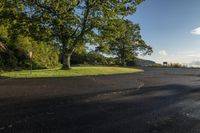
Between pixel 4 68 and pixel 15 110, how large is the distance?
16.2 m

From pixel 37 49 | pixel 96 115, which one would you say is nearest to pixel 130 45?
pixel 37 49

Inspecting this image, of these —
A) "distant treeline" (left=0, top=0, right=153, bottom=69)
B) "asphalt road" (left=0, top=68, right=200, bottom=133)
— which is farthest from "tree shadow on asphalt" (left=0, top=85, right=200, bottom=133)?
"distant treeline" (left=0, top=0, right=153, bottom=69)

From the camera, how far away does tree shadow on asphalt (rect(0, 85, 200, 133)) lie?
5098 millimetres

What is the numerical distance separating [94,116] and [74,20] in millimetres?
17864

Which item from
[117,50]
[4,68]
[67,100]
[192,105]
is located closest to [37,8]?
[4,68]

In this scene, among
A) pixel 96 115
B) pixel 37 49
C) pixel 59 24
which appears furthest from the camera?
pixel 37 49

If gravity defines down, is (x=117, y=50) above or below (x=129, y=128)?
above

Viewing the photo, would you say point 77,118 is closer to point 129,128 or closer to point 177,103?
point 129,128

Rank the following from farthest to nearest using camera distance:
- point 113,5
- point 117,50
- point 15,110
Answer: point 117,50 → point 113,5 → point 15,110

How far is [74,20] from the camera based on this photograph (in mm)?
23016

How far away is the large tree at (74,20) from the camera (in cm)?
2248

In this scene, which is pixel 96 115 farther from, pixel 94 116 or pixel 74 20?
pixel 74 20

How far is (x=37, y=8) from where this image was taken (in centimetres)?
2292

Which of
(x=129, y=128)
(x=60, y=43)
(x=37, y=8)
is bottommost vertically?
(x=129, y=128)
